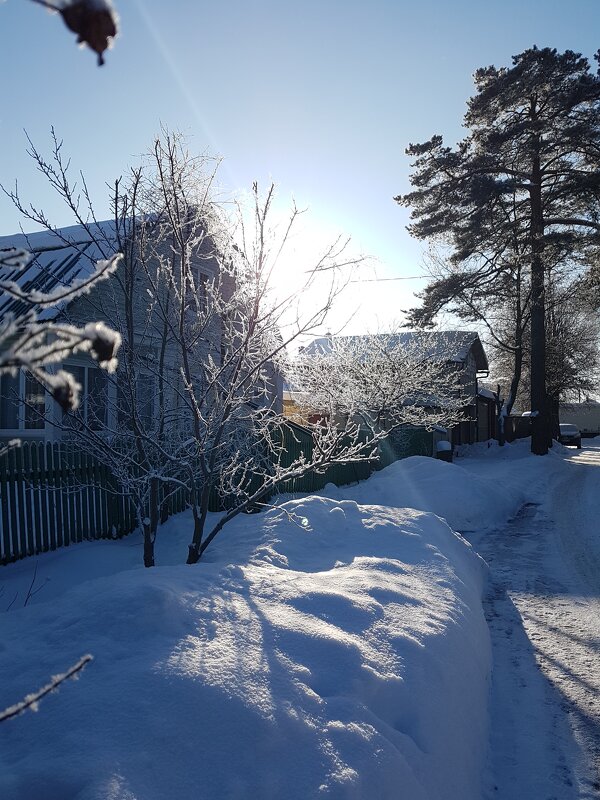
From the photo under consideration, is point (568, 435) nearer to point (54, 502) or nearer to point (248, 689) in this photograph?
→ point (54, 502)

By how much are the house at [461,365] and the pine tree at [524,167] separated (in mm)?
4271

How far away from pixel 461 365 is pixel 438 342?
1.72 m

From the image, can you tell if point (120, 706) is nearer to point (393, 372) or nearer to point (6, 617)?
point (6, 617)

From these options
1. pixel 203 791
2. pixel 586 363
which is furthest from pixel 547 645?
pixel 586 363

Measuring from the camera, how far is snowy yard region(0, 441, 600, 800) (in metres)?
2.05

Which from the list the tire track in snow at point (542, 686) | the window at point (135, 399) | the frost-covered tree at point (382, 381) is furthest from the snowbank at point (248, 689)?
the frost-covered tree at point (382, 381)

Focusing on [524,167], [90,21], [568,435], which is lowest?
[568,435]

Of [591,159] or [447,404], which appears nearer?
[591,159]

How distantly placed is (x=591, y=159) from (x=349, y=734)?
68.1 ft

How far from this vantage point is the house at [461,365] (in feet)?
72.7

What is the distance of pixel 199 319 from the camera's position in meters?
5.27

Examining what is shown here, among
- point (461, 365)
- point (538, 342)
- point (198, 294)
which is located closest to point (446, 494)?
point (198, 294)

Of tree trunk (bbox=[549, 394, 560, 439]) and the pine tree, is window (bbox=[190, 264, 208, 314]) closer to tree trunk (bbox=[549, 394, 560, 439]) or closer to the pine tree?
the pine tree

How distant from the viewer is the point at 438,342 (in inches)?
1068
